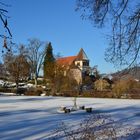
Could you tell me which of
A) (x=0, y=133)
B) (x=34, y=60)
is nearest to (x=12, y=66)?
(x=34, y=60)

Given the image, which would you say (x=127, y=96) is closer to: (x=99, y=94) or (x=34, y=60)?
(x=99, y=94)

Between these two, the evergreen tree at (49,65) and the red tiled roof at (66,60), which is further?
the red tiled roof at (66,60)

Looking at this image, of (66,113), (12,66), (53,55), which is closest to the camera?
(66,113)

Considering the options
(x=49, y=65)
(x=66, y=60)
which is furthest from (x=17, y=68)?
(x=66, y=60)

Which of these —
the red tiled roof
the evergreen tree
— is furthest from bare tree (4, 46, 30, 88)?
the red tiled roof

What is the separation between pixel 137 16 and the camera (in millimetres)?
10148

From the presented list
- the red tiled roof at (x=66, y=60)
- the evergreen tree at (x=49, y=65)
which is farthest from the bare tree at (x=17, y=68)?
the red tiled roof at (x=66, y=60)

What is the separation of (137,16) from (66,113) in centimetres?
1427

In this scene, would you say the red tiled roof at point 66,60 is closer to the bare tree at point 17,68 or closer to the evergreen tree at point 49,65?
the evergreen tree at point 49,65

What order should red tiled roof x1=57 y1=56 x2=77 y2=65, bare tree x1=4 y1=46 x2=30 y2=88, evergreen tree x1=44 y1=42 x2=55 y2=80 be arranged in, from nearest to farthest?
bare tree x1=4 y1=46 x2=30 y2=88
evergreen tree x1=44 y1=42 x2=55 y2=80
red tiled roof x1=57 y1=56 x2=77 y2=65

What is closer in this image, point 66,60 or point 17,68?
point 17,68

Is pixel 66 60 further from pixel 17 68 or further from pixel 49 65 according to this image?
pixel 17 68

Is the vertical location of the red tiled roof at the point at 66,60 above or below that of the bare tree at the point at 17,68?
above

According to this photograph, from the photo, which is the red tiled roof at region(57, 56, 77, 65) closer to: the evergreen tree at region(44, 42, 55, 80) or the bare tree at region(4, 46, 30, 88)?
the evergreen tree at region(44, 42, 55, 80)
